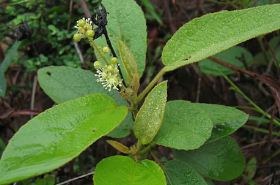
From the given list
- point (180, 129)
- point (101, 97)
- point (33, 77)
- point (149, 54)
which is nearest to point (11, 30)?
point (33, 77)

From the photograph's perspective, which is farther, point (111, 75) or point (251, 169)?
point (251, 169)

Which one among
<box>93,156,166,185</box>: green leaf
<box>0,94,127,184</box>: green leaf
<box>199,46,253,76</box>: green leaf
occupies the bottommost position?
<box>199,46,253,76</box>: green leaf

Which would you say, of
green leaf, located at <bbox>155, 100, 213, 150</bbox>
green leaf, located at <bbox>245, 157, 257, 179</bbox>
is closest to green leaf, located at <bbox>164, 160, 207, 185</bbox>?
green leaf, located at <bbox>155, 100, 213, 150</bbox>

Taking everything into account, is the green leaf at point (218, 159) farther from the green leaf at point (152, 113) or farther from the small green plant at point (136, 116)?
the green leaf at point (152, 113)

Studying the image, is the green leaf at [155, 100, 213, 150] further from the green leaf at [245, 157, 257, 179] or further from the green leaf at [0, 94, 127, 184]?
the green leaf at [245, 157, 257, 179]

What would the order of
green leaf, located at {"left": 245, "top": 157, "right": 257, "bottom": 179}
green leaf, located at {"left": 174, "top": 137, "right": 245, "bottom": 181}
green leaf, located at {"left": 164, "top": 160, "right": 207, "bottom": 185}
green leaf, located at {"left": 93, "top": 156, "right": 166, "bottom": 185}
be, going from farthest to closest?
green leaf, located at {"left": 245, "top": 157, "right": 257, "bottom": 179}
green leaf, located at {"left": 174, "top": 137, "right": 245, "bottom": 181}
green leaf, located at {"left": 164, "top": 160, "right": 207, "bottom": 185}
green leaf, located at {"left": 93, "top": 156, "right": 166, "bottom": 185}

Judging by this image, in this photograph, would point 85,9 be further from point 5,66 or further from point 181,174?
point 181,174

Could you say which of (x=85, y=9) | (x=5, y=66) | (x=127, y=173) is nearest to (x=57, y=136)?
(x=127, y=173)
